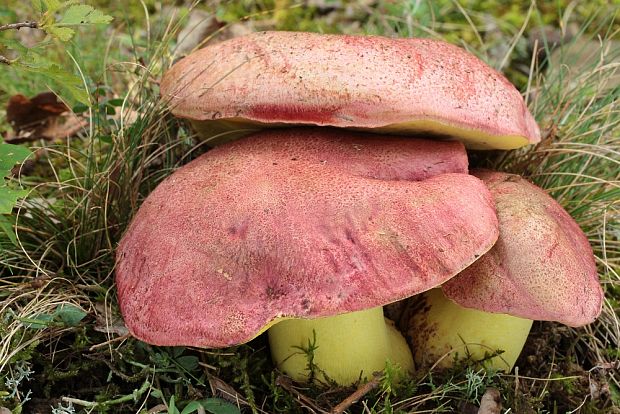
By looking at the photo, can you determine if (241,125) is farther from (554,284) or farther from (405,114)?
(554,284)

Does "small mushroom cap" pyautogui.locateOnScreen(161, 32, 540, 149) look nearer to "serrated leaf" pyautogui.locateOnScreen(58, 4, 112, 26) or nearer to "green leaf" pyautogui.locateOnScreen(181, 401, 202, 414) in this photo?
"serrated leaf" pyautogui.locateOnScreen(58, 4, 112, 26)

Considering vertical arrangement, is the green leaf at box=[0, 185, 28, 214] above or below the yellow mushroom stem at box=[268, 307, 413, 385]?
above

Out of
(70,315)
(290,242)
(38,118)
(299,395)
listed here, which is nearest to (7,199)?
(70,315)

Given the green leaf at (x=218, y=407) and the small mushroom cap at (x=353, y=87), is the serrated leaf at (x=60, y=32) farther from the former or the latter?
the green leaf at (x=218, y=407)

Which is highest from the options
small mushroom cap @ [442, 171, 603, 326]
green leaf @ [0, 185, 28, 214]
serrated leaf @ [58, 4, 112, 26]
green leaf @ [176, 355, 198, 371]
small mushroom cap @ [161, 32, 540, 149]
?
serrated leaf @ [58, 4, 112, 26]

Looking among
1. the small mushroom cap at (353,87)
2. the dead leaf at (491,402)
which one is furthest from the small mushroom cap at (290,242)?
the dead leaf at (491,402)

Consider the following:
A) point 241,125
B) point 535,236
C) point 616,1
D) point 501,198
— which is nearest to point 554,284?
point 535,236

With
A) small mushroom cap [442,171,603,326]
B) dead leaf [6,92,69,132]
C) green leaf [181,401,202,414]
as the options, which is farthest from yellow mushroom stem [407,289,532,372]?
dead leaf [6,92,69,132]

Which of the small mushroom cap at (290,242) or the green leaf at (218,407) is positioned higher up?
the small mushroom cap at (290,242)
